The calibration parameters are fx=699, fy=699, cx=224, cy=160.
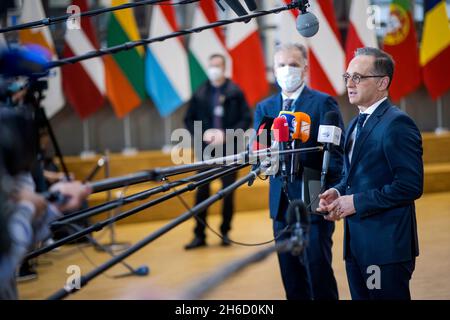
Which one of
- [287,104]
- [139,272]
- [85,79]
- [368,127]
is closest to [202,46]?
[85,79]

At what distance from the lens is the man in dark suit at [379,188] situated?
2285 mm

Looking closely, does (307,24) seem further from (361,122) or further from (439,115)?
(439,115)

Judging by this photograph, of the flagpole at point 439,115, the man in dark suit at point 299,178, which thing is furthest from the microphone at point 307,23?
the flagpole at point 439,115

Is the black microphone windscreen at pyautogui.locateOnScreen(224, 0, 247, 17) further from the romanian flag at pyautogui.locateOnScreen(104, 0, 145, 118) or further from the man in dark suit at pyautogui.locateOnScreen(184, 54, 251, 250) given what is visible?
the romanian flag at pyautogui.locateOnScreen(104, 0, 145, 118)

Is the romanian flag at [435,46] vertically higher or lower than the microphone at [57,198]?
higher

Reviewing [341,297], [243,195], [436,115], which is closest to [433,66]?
A: [436,115]

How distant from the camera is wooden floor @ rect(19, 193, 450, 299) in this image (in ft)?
13.0

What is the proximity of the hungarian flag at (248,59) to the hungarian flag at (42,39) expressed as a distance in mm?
1722

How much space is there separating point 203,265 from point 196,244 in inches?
23.1

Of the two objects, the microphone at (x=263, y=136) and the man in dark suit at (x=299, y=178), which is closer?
the microphone at (x=263, y=136)

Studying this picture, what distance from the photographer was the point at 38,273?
4.79 m

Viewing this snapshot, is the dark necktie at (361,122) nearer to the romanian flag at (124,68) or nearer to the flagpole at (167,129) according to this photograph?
the romanian flag at (124,68)

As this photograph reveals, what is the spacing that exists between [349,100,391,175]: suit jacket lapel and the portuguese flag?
15.8 feet

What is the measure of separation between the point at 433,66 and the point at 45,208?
6514 millimetres
